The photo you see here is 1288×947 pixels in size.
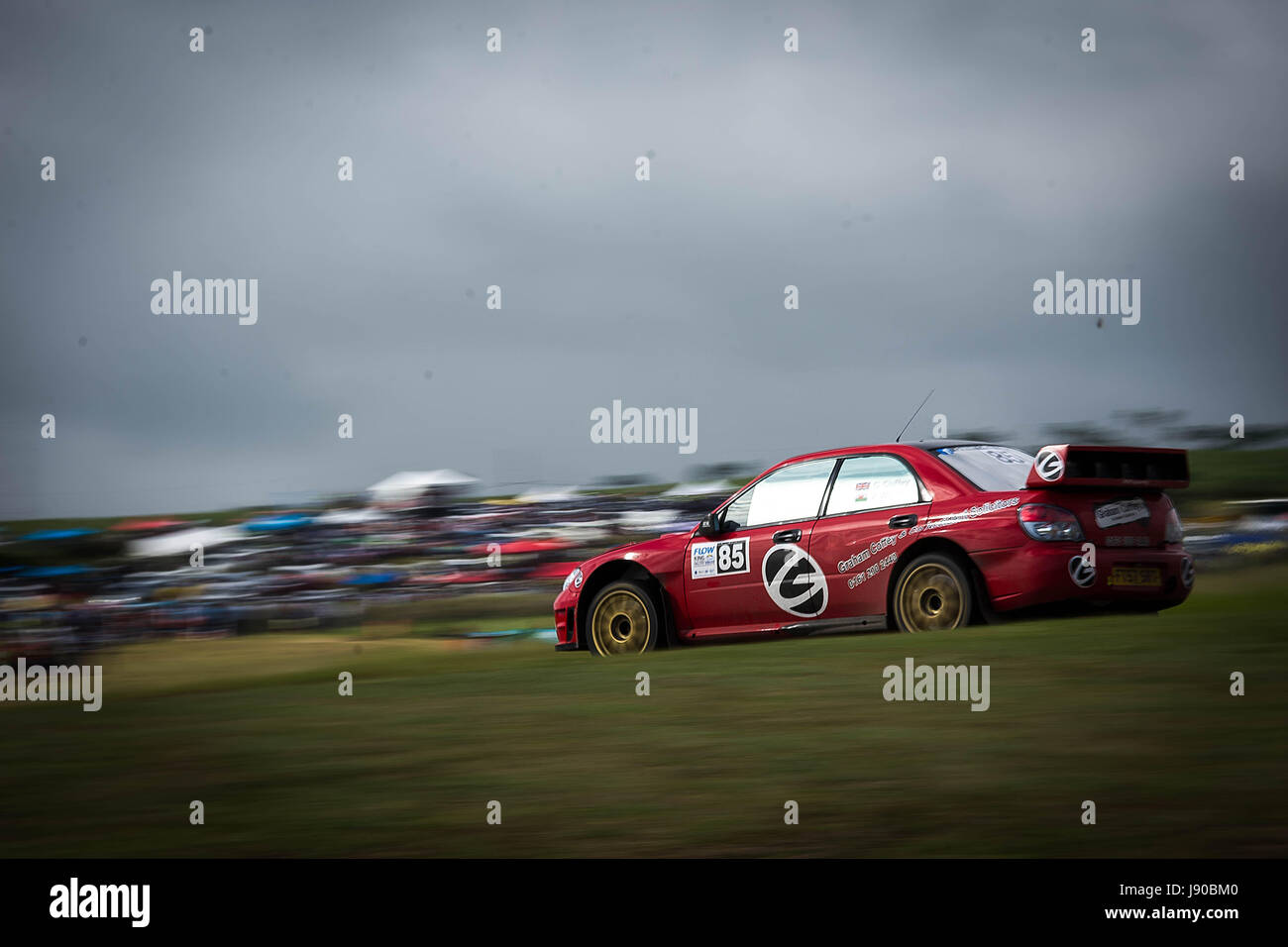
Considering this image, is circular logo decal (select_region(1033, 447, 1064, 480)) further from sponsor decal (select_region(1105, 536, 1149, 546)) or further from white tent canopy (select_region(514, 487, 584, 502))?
white tent canopy (select_region(514, 487, 584, 502))

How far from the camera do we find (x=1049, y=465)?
8383 millimetres

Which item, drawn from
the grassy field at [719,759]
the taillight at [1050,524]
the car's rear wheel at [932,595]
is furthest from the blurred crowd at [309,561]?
the grassy field at [719,759]

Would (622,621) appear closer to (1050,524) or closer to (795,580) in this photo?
(795,580)

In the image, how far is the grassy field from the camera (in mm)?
4648

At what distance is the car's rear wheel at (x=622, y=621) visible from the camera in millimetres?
10227

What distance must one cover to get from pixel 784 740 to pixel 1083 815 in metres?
1.71

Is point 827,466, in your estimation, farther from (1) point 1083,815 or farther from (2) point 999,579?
(1) point 1083,815

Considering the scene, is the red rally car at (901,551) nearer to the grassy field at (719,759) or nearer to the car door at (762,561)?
the car door at (762,561)

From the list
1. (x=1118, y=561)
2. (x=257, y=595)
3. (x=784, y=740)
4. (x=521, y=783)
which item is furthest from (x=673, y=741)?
(x=257, y=595)

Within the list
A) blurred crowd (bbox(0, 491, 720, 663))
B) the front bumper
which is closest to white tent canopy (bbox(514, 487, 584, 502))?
blurred crowd (bbox(0, 491, 720, 663))

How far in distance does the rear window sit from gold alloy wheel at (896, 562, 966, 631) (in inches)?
25.7

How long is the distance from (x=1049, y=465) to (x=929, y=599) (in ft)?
3.98

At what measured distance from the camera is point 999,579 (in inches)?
333

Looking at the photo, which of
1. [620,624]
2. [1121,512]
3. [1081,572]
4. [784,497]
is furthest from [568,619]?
[1121,512]
